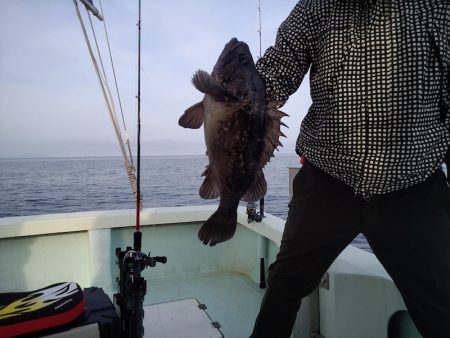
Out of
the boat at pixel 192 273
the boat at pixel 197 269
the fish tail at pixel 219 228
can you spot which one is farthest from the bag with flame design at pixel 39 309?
the boat at pixel 197 269

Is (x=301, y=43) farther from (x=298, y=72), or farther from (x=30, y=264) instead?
(x=30, y=264)

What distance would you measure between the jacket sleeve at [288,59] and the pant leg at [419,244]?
0.71 meters

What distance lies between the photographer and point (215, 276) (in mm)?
4566

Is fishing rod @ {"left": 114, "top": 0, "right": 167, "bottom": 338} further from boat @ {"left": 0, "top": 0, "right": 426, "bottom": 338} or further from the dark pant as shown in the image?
the dark pant

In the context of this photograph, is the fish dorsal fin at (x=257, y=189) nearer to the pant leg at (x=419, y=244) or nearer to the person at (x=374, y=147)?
the person at (x=374, y=147)

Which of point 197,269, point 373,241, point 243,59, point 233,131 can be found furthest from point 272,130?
point 197,269

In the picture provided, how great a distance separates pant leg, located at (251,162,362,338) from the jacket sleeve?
446 mm

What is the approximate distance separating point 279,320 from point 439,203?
97cm

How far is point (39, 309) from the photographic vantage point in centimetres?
178

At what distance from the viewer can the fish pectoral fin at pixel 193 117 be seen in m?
1.52

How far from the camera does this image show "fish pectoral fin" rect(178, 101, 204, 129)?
152 cm

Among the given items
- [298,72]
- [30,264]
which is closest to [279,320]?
[298,72]

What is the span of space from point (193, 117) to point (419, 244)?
1.17 m

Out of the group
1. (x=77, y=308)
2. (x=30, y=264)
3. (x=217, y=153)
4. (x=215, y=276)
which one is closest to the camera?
(x=217, y=153)
